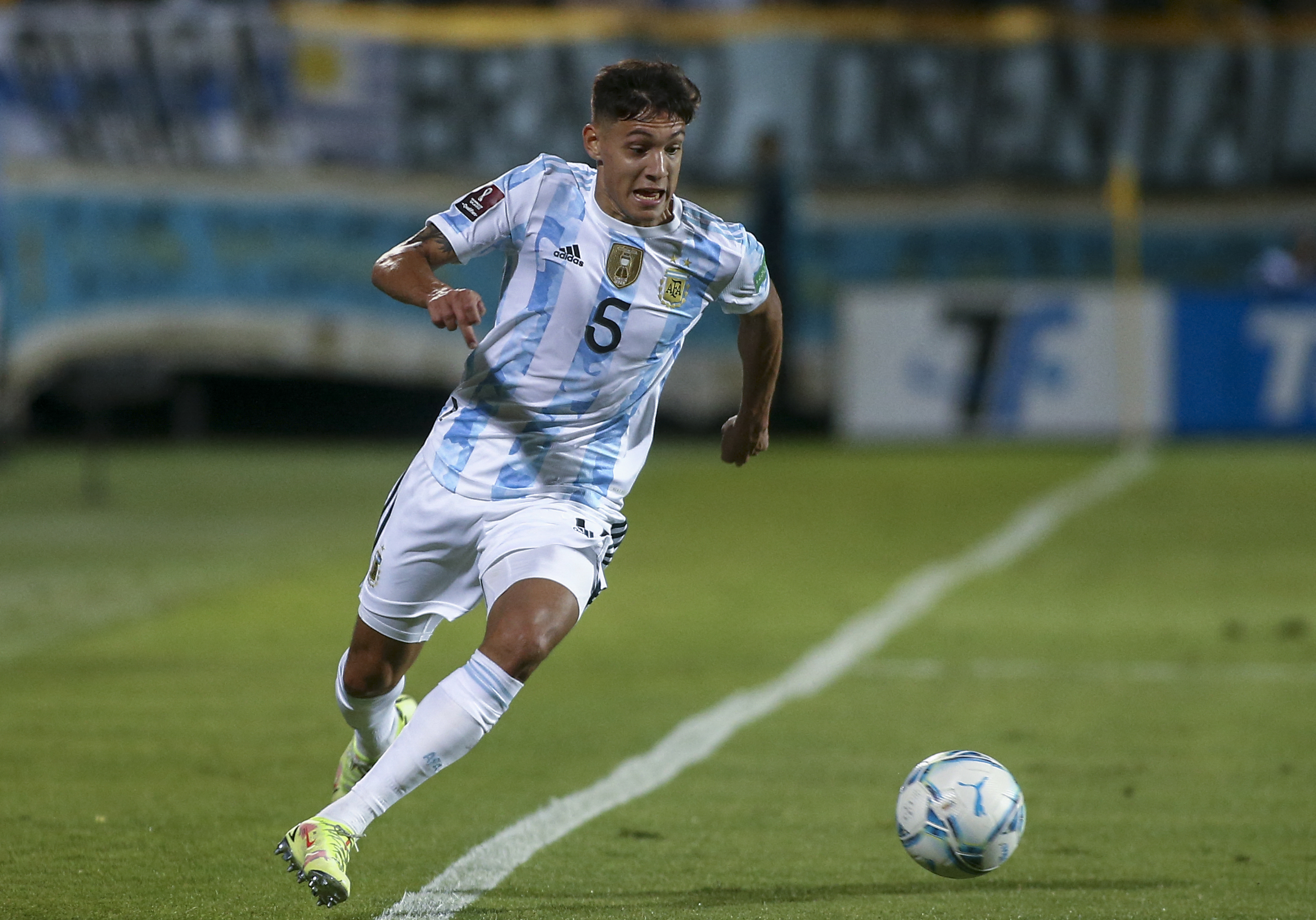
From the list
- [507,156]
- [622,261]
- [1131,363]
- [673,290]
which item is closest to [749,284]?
[673,290]

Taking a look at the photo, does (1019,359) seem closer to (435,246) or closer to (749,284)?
(749,284)

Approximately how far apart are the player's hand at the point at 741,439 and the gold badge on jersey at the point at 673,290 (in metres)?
0.52

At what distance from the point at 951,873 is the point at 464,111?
1773cm

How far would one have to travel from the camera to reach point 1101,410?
19.5 metres

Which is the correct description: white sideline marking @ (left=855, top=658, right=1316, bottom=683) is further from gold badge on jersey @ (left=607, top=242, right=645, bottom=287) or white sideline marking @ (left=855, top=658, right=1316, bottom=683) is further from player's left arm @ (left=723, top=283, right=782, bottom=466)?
gold badge on jersey @ (left=607, top=242, right=645, bottom=287)

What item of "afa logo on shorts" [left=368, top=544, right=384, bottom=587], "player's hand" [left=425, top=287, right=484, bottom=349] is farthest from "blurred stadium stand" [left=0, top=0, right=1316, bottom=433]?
"player's hand" [left=425, top=287, right=484, bottom=349]

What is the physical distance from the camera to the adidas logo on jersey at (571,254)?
5043mm

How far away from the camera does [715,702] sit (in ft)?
26.2

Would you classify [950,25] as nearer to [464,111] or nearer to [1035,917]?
[464,111]

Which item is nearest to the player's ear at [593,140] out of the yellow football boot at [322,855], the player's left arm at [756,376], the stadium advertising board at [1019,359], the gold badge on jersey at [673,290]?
the gold badge on jersey at [673,290]

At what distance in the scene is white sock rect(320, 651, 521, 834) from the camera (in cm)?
461

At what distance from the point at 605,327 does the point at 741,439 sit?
69 centimetres

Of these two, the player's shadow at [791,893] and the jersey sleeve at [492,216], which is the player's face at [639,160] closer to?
the jersey sleeve at [492,216]

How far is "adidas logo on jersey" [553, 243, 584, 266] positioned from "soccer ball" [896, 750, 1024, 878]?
1.60 metres
